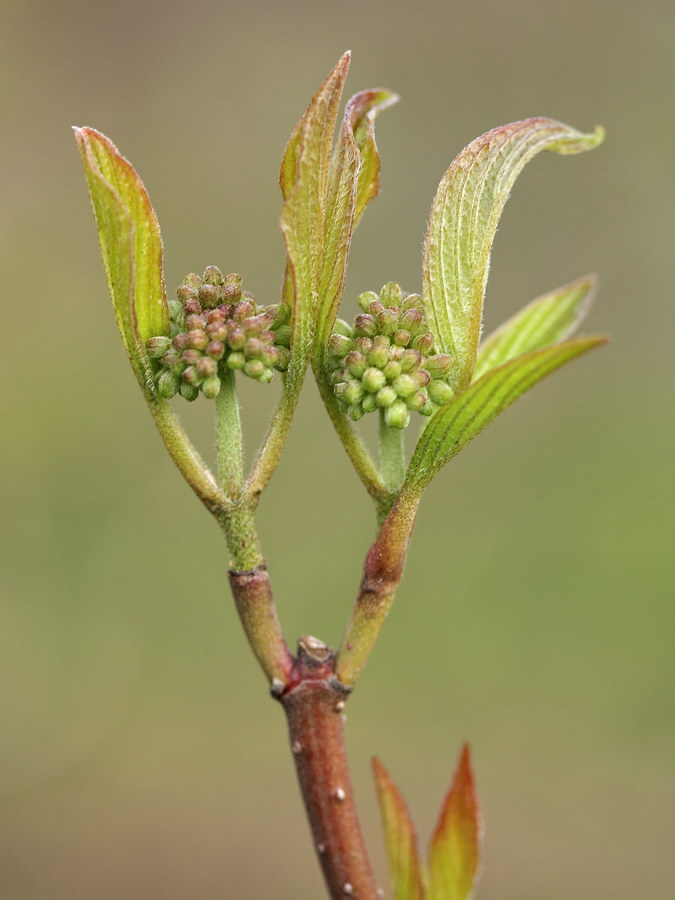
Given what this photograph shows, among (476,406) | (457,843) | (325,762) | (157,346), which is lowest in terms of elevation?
(457,843)

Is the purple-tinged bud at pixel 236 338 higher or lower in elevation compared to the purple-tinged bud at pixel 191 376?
higher

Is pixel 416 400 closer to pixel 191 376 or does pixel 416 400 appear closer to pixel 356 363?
pixel 356 363

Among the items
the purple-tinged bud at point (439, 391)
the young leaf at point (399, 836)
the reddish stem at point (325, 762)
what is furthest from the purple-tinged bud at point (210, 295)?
the young leaf at point (399, 836)

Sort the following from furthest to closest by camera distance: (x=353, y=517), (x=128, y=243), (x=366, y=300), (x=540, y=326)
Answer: (x=353, y=517) → (x=540, y=326) → (x=366, y=300) → (x=128, y=243)

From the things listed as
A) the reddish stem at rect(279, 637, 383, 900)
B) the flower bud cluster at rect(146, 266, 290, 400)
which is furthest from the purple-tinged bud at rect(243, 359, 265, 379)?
the reddish stem at rect(279, 637, 383, 900)

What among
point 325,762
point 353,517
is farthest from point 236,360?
point 353,517

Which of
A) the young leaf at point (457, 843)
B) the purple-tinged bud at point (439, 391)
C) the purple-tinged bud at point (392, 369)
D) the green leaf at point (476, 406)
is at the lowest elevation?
the young leaf at point (457, 843)

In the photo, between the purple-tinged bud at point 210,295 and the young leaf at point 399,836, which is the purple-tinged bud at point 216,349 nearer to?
the purple-tinged bud at point 210,295

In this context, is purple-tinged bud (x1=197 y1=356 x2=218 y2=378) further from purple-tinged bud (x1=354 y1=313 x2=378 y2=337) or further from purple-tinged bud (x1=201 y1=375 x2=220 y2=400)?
purple-tinged bud (x1=354 y1=313 x2=378 y2=337)
